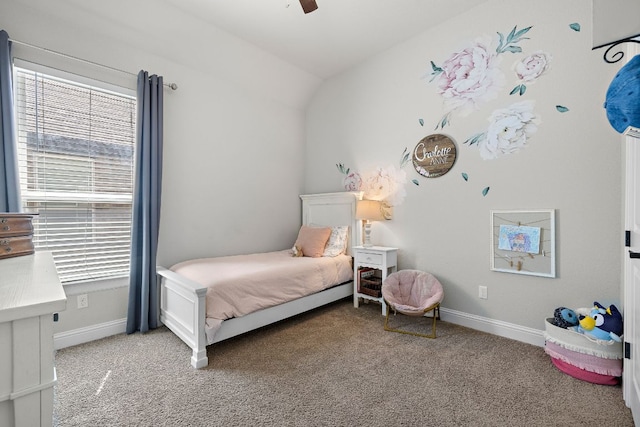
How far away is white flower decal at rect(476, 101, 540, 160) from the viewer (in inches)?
94.7

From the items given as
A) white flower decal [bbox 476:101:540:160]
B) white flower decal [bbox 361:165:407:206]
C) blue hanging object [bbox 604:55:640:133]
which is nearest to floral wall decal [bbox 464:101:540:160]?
white flower decal [bbox 476:101:540:160]

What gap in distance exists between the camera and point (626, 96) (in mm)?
816

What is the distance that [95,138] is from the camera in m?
2.60

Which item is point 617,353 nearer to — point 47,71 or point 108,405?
point 108,405

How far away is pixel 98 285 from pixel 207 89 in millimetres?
2226

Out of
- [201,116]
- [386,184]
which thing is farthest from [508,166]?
[201,116]

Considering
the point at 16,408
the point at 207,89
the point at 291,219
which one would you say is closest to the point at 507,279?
the point at 291,219

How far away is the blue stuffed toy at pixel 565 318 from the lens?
2.00 metres

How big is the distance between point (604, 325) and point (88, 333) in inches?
150

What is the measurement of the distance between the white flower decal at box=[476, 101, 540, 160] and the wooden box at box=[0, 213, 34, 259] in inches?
127

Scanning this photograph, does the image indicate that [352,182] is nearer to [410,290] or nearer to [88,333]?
[410,290]

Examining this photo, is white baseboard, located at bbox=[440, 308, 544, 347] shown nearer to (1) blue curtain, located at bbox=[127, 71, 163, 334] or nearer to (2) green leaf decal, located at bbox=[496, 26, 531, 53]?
(2) green leaf decal, located at bbox=[496, 26, 531, 53]

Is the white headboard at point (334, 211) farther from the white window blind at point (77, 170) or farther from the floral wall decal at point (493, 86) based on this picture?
the white window blind at point (77, 170)

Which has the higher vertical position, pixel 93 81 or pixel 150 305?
pixel 93 81
